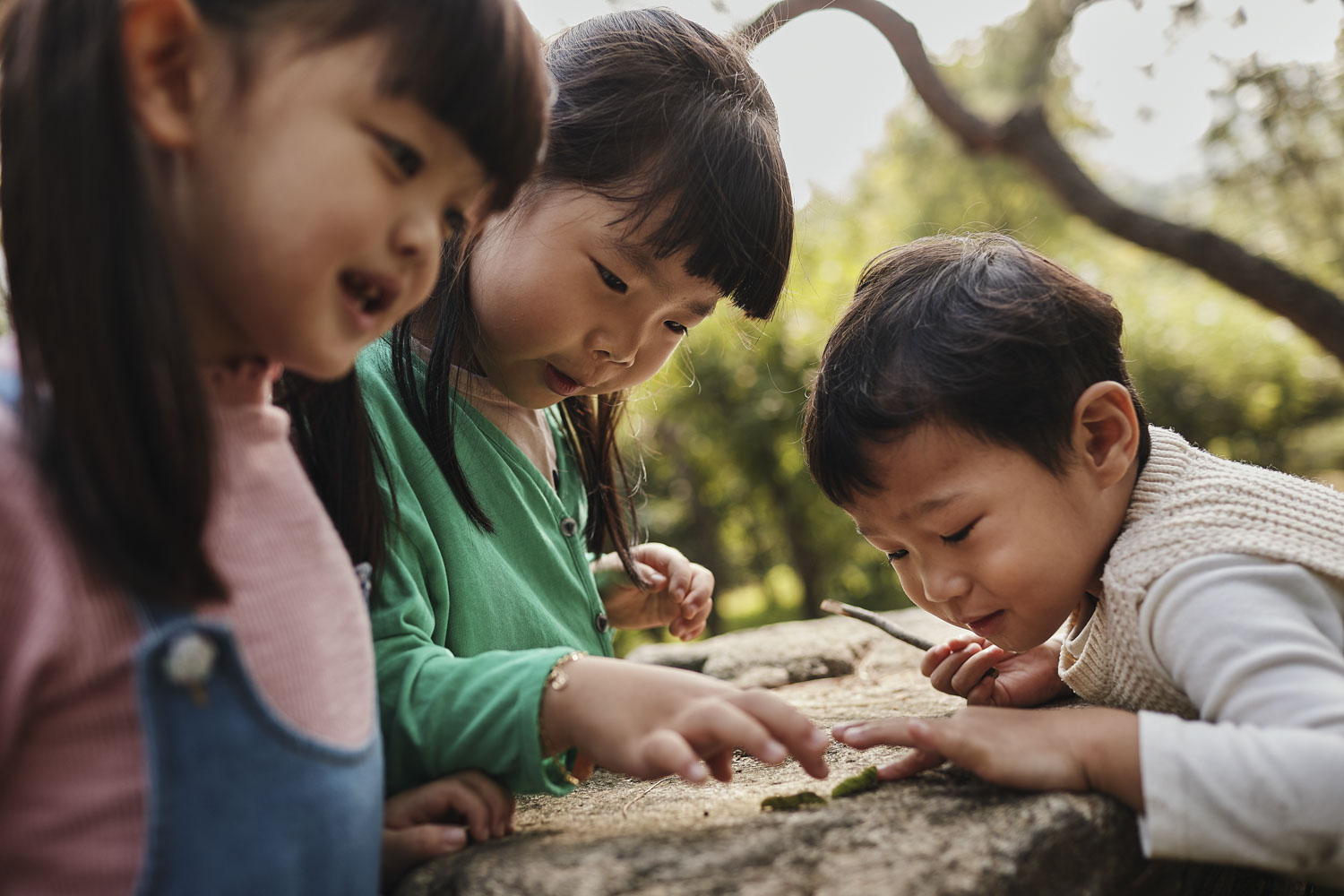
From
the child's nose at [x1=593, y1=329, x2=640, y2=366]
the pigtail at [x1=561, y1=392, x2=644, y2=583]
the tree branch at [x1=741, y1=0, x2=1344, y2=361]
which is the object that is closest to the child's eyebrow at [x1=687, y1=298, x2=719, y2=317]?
the child's nose at [x1=593, y1=329, x2=640, y2=366]

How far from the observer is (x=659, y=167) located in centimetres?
181

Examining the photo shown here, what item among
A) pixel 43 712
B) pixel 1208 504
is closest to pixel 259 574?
pixel 43 712

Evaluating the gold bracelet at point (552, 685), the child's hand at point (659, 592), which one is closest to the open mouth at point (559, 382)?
the child's hand at point (659, 592)

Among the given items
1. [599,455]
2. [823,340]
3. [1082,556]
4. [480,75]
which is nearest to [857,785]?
[1082,556]

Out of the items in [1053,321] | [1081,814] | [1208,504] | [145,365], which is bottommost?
[1081,814]

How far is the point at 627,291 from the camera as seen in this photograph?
5.83 feet

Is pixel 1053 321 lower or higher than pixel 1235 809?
higher

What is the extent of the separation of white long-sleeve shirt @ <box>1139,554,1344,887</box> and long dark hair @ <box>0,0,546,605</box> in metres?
1.12

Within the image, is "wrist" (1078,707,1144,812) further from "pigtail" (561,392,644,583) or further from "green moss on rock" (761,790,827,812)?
"pigtail" (561,392,644,583)

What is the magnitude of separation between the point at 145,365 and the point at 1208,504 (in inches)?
54.1

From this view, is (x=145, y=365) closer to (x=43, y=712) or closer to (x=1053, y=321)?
(x=43, y=712)

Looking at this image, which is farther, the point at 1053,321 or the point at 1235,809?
the point at 1053,321

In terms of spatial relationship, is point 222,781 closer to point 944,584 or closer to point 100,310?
point 100,310

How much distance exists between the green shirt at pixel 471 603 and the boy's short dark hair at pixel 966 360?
53 centimetres
